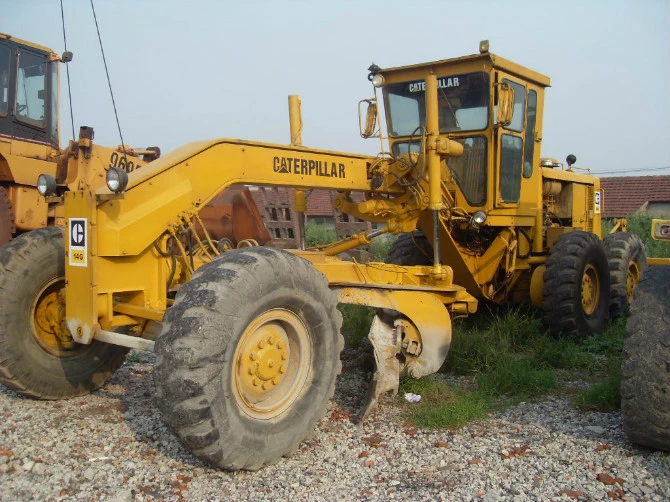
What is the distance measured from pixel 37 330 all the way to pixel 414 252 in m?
4.22

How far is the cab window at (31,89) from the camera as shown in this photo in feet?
30.5

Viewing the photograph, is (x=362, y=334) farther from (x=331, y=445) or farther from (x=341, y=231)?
(x=341, y=231)

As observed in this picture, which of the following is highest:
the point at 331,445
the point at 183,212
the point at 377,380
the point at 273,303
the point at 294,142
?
the point at 294,142

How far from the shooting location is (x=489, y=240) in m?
7.24

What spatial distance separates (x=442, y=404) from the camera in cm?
491

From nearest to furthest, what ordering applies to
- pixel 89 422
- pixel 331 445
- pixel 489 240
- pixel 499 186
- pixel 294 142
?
pixel 331 445 < pixel 89 422 < pixel 294 142 < pixel 499 186 < pixel 489 240

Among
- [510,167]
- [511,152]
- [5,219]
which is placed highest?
[511,152]

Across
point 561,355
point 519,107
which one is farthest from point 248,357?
point 519,107

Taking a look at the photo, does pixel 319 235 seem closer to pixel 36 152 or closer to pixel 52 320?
pixel 36 152

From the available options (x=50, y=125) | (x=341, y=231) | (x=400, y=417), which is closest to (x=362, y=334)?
(x=400, y=417)

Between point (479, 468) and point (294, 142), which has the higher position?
point (294, 142)

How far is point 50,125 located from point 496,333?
7.06 metres

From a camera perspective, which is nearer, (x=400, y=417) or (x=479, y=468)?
(x=479, y=468)

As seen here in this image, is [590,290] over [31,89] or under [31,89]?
under
